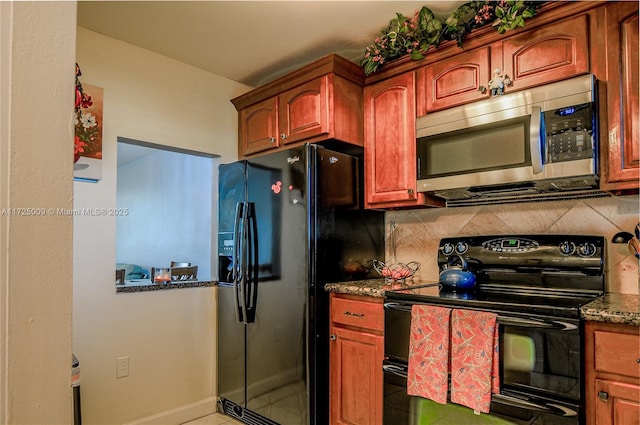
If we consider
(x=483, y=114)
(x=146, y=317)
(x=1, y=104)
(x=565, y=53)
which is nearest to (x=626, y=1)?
(x=565, y=53)

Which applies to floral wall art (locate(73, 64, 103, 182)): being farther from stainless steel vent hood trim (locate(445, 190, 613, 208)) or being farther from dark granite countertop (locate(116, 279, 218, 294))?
stainless steel vent hood trim (locate(445, 190, 613, 208))

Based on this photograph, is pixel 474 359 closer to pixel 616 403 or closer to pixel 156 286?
pixel 616 403

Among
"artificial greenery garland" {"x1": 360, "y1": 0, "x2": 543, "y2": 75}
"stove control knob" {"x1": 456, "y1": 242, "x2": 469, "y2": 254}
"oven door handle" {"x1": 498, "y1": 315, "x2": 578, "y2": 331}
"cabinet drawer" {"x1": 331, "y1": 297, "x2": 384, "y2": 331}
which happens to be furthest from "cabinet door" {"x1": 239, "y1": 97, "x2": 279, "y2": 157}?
"oven door handle" {"x1": 498, "y1": 315, "x2": 578, "y2": 331}

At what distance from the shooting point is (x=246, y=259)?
2680 millimetres

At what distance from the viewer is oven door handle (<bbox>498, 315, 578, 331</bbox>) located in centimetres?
156

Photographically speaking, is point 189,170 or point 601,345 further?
point 189,170

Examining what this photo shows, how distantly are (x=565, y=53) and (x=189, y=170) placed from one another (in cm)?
389

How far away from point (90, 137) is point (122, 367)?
1422mm

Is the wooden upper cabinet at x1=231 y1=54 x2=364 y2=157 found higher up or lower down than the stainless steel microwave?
higher up

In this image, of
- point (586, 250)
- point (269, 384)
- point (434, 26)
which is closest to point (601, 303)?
point (586, 250)

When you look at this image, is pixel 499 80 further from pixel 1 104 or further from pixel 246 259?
pixel 1 104

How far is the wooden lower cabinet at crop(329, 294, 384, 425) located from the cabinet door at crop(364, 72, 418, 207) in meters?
0.67

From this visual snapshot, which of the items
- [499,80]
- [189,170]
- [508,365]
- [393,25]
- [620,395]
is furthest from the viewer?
[189,170]

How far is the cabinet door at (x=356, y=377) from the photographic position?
2178mm
